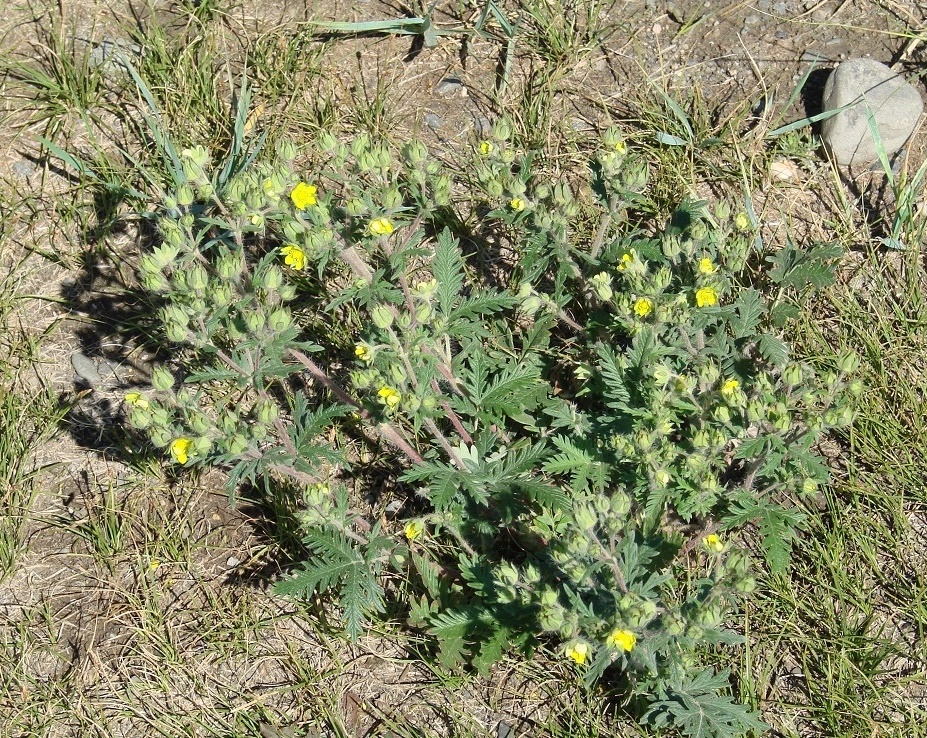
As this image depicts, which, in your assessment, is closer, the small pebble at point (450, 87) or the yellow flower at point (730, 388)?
the yellow flower at point (730, 388)

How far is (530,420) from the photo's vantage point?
3.34m

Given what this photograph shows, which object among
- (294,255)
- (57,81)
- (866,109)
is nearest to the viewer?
(294,255)

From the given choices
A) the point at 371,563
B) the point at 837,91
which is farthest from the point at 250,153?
the point at 837,91

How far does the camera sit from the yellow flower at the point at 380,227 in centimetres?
282

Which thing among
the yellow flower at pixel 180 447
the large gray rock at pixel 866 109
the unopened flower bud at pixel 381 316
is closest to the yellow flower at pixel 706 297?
the unopened flower bud at pixel 381 316

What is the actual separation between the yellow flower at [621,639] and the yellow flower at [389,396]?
891mm

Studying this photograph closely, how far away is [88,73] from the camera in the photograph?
4.24m

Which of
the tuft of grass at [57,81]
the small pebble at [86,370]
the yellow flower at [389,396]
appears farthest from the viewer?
the tuft of grass at [57,81]

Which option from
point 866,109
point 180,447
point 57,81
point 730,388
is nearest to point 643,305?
point 730,388

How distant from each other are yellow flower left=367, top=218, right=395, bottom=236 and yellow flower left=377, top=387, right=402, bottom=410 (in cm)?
48

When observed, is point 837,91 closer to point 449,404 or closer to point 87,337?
point 449,404

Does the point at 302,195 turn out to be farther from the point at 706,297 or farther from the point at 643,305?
the point at 706,297

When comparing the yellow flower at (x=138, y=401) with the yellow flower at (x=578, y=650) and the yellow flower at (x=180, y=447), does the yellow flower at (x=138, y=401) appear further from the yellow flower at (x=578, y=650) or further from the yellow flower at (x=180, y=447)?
the yellow flower at (x=578, y=650)

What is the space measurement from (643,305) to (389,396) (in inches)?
33.2
